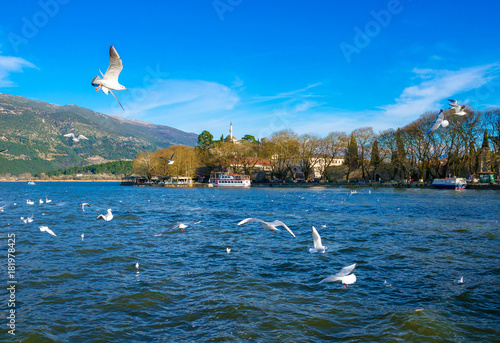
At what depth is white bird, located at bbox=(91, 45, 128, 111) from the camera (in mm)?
8859

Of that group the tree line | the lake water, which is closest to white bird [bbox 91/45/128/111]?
the lake water

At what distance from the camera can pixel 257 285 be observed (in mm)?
7996

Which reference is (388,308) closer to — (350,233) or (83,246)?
(350,233)

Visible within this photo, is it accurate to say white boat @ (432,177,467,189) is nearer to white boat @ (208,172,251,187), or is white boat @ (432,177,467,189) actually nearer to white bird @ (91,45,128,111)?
white boat @ (208,172,251,187)

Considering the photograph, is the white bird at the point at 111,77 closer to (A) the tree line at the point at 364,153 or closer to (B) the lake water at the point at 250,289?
(B) the lake water at the point at 250,289

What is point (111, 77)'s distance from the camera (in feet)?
30.1

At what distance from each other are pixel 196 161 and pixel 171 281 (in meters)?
85.8

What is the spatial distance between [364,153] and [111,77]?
251 ft

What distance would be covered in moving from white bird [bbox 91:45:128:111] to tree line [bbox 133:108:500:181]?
5539 centimetres

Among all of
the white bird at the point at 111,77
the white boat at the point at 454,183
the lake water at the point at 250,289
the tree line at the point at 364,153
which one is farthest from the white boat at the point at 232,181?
the white bird at the point at 111,77

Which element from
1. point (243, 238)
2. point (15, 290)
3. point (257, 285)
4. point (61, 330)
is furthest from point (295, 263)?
point (15, 290)

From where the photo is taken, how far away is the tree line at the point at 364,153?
5919 cm

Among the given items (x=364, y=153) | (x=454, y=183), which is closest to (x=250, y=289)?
(x=454, y=183)

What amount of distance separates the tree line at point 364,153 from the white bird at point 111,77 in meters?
55.4
